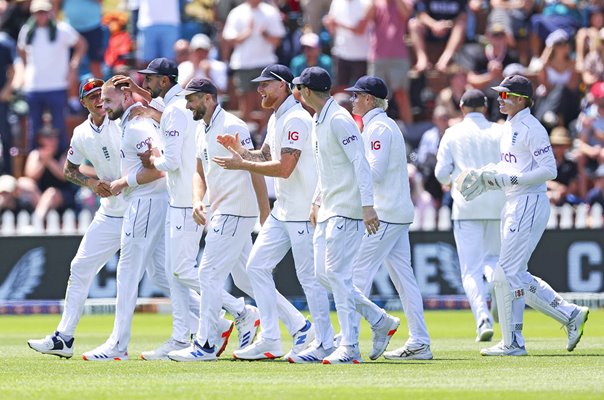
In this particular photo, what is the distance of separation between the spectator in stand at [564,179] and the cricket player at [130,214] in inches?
392

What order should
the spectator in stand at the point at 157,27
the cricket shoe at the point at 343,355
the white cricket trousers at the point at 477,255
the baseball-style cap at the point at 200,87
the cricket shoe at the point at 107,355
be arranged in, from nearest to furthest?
the cricket shoe at the point at 343,355 < the baseball-style cap at the point at 200,87 < the cricket shoe at the point at 107,355 < the white cricket trousers at the point at 477,255 < the spectator in stand at the point at 157,27

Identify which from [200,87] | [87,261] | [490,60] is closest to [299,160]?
[200,87]

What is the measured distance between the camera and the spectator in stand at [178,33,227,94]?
22.8 m

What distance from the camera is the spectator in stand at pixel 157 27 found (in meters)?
23.9

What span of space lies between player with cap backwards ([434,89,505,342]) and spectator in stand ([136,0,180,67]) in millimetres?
9227

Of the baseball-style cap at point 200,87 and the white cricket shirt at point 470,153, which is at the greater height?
the baseball-style cap at point 200,87

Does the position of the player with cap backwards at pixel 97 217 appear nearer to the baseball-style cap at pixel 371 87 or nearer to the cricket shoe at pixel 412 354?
the baseball-style cap at pixel 371 87

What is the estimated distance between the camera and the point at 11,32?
990 inches

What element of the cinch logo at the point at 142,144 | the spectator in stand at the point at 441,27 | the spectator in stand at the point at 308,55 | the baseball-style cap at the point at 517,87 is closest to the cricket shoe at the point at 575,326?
the baseball-style cap at the point at 517,87

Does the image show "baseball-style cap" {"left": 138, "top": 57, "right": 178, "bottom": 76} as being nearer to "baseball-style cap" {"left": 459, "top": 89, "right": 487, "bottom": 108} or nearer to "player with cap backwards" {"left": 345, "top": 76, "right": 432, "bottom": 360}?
"player with cap backwards" {"left": 345, "top": 76, "right": 432, "bottom": 360}

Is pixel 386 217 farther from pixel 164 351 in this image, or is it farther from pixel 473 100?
pixel 473 100

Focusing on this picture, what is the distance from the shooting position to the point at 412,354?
13.3 m

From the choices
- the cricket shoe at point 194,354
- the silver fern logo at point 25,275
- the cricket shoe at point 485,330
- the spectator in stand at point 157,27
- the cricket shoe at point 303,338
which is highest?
the spectator in stand at point 157,27

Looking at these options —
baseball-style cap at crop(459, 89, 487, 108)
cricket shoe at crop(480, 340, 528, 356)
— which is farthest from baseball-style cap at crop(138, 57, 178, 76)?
cricket shoe at crop(480, 340, 528, 356)
